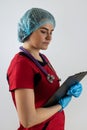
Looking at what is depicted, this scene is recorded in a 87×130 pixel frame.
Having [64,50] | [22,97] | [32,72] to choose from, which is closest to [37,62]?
[32,72]

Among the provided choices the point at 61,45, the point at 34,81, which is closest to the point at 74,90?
the point at 34,81

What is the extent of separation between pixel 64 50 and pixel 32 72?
0.78 metres

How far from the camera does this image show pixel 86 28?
64.4 inches

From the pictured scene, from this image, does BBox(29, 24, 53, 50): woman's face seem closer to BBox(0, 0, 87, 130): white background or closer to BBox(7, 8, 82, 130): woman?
BBox(7, 8, 82, 130): woman

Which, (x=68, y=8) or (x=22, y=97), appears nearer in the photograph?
(x=22, y=97)

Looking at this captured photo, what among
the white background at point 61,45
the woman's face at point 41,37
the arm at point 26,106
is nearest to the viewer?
the arm at point 26,106

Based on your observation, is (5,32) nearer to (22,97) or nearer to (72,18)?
(72,18)

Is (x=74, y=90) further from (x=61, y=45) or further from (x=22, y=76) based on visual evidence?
(x=61, y=45)

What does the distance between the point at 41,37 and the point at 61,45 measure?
0.68 meters

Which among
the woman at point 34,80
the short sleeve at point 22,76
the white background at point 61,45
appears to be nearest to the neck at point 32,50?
the woman at point 34,80

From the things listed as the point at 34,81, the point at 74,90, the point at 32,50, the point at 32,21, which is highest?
the point at 32,21

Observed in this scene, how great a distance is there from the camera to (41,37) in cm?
101

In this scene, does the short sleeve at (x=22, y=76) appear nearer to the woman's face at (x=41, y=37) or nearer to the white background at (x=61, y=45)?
the woman's face at (x=41, y=37)

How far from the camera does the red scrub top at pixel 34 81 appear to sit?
0.90 metres
